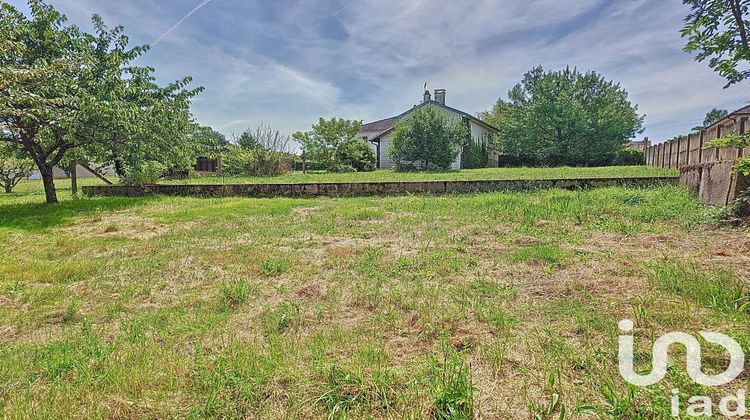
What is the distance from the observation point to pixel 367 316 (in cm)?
228

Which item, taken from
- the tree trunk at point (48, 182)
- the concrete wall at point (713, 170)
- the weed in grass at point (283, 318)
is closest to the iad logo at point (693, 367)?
the weed in grass at point (283, 318)

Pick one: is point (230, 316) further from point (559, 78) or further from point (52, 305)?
point (559, 78)

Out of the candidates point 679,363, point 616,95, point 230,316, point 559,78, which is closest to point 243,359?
point 230,316

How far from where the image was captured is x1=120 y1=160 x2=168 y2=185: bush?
985 cm

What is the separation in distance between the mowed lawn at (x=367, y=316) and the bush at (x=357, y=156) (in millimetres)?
18010

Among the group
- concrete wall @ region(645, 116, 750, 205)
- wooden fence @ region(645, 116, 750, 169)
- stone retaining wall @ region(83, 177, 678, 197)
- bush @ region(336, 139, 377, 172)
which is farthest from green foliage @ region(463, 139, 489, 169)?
stone retaining wall @ region(83, 177, 678, 197)

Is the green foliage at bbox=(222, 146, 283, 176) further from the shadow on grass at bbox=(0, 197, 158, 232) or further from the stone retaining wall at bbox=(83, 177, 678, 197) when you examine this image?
the shadow on grass at bbox=(0, 197, 158, 232)

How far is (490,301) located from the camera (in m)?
2.40

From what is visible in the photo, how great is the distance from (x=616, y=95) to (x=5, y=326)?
39.5m

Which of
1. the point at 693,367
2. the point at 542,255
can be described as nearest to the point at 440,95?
the point at 542,255

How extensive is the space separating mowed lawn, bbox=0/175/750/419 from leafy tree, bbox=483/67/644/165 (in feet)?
70.4

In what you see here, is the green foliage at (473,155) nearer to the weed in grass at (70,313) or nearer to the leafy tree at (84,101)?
the leafy tree at (84,101)

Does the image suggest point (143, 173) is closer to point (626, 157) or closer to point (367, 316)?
point (367, 316)

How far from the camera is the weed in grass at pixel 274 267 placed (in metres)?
3.22
